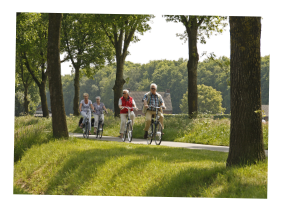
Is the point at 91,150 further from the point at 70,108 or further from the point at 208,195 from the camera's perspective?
the point at 70,108

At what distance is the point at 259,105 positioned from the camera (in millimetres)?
6598

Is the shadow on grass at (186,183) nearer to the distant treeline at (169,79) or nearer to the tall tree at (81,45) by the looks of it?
the tall tree at (81,45)

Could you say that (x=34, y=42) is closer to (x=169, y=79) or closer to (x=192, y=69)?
(x=192, y=69)

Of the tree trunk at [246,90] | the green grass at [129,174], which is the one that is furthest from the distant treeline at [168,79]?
the tree trunk at [246,90]

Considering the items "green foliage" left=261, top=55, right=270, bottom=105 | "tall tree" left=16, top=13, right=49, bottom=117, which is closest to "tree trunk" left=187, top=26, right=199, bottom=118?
"green foliage" left=261, top=55, right=270, bottom=105

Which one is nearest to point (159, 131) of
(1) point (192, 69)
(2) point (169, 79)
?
(1) point (192, 69)

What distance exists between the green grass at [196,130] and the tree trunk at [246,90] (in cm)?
606

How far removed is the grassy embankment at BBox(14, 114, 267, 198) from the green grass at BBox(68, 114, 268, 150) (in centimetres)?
469

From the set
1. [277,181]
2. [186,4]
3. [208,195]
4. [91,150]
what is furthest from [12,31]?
[277,181]

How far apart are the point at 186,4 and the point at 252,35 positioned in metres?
1.40

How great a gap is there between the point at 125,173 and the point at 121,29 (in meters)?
16.1

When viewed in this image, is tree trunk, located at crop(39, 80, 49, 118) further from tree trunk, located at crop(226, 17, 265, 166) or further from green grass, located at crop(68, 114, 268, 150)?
tree trunk, located at crop(226, 17, 265, 166)

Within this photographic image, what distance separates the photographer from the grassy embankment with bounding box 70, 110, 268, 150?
13906 millimetres

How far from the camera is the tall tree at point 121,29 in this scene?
21484mm
